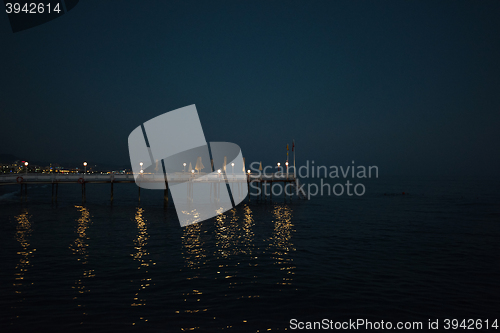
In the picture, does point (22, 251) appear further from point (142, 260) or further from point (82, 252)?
point (142, 260)

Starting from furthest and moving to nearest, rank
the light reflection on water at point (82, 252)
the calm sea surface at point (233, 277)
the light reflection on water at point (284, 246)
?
the light reflection on water at point (284, 246) < the light reflection on water at point (82, 252) < the calm sea surface at point (233, 277)

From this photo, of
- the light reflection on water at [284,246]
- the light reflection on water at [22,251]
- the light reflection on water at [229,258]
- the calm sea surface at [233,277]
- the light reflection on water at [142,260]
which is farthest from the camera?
the light reflection on water at [284,246]

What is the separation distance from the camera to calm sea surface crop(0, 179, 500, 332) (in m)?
9.65

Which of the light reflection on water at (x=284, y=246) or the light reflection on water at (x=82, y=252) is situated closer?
the light reflection on water at (x=82, y=252)

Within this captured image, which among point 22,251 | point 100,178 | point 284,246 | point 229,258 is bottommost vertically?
point 284,246

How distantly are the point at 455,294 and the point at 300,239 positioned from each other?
11116 millimetres

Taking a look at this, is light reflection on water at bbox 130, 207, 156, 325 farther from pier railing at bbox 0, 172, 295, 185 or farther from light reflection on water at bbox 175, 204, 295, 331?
pier railing at bbox 0, 172, 295, 185

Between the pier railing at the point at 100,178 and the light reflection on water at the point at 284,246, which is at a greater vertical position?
the pier railing at the point at 100,178

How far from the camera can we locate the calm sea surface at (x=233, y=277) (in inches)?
380

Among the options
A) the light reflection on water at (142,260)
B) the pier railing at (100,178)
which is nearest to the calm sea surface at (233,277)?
the light reflection on water at (142,260)

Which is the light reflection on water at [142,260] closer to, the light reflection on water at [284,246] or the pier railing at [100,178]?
the light reflection on water at [284,246]

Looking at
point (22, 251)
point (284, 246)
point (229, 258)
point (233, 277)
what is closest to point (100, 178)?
point (22, 251)

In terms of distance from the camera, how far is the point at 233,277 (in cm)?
1343

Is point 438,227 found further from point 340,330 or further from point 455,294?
point 340,330
